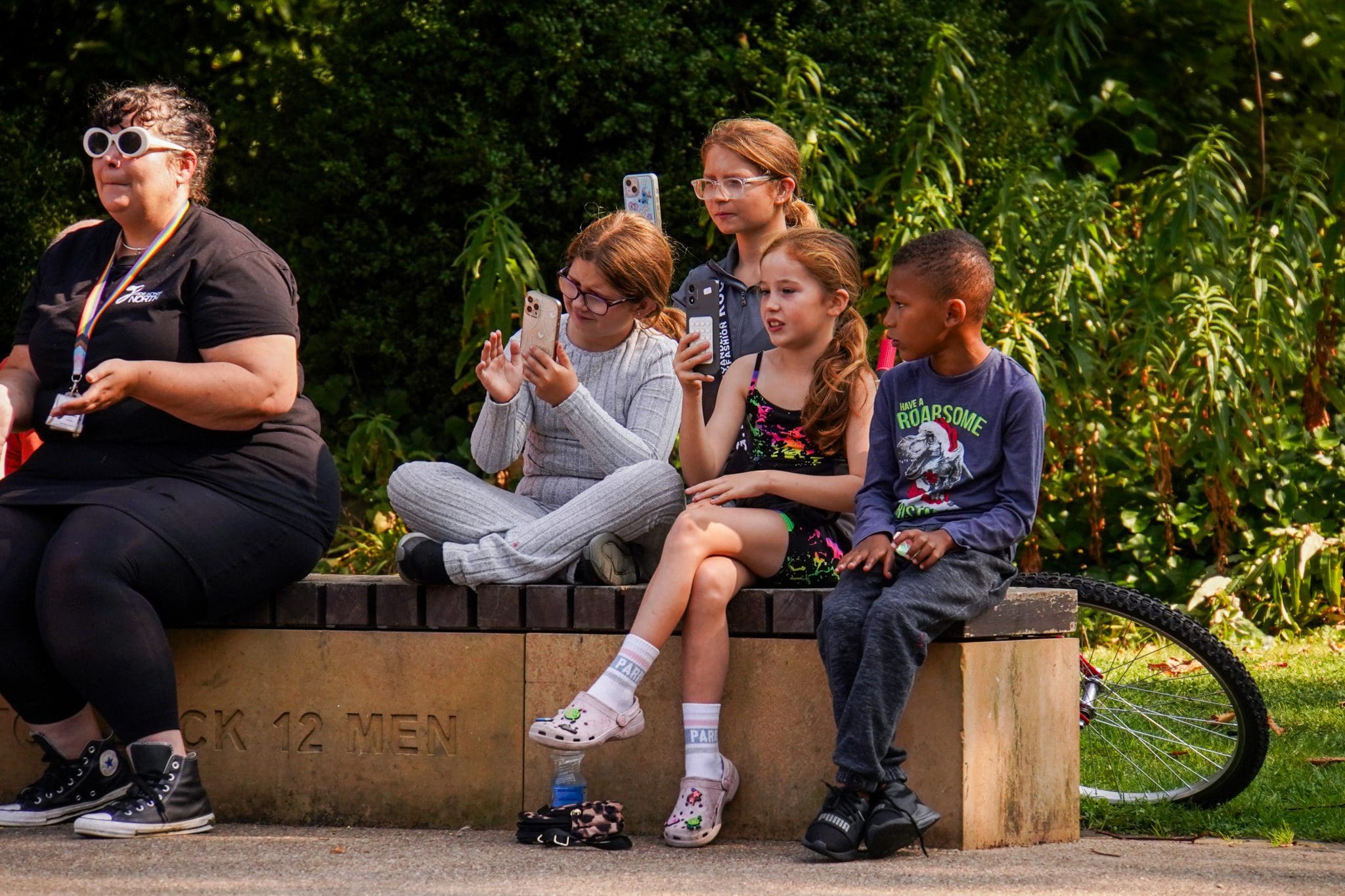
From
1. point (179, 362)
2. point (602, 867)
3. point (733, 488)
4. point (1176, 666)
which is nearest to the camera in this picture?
point (602, 867)

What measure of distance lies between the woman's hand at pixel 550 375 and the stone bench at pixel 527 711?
0.43 m

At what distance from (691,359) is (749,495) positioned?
32 cm

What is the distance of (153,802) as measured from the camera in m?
3.30

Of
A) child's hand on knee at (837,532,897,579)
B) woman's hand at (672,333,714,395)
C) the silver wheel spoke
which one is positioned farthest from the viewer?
the silver wheel spoke

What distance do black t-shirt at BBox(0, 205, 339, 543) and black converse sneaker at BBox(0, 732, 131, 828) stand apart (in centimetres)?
56

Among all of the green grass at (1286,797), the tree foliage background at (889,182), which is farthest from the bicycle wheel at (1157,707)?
the tree foliage background at (889,182)

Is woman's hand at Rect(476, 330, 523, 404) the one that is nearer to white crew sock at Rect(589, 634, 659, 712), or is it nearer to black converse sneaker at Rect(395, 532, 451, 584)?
black converse sneaker at Rect(395, 532, 451, 584)

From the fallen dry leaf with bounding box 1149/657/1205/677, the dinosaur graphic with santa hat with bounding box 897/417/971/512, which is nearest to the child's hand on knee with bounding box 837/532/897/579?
the dinosaur graphic with santa hat with bounding box 897/417/971/512

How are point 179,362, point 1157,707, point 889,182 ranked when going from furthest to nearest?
point 889,182, point 1157,707, point 179,362

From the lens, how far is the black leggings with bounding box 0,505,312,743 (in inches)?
130

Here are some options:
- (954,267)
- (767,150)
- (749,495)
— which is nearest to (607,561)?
(749,495)

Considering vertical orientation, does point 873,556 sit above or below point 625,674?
above

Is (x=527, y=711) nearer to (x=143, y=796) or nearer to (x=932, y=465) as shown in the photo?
(x=143, y=796)

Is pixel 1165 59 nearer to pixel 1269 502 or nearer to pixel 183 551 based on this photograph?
pixel 1269 502
